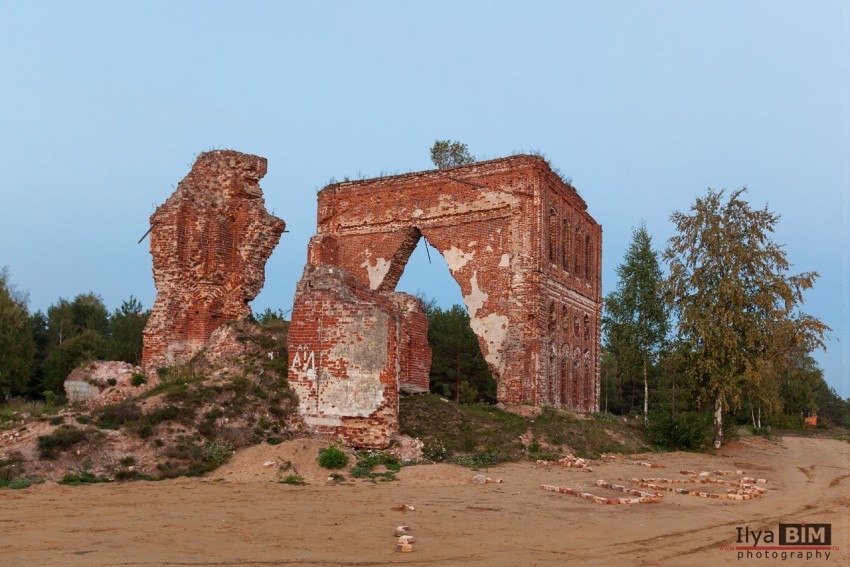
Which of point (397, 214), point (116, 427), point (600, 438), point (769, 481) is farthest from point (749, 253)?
point (116, 427)

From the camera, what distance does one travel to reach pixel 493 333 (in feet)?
68.7

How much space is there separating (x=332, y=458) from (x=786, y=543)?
5.83 metres

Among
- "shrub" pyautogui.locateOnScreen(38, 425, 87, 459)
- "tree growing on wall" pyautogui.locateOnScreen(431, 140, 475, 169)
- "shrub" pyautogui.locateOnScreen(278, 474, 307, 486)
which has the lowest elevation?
"shrub" pyautogui.locateOnScreen(278, 474, 307, 486)

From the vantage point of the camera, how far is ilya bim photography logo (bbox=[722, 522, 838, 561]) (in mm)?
6316

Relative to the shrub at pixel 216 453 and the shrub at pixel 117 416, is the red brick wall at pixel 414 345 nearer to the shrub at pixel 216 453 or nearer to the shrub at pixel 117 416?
the shrub at pixel 216 453

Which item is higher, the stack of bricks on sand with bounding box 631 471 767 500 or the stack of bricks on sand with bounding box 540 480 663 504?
the stack of bricks on sand with bounding box 540 480 663 504

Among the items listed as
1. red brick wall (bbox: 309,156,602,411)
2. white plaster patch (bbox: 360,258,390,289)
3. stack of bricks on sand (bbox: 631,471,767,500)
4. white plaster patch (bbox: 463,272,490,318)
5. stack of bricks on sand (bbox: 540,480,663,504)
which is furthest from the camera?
white plaster patch (bbox: 360,258,390,289)

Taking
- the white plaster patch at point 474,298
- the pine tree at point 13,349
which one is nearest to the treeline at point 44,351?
the pine tree at point 13,349

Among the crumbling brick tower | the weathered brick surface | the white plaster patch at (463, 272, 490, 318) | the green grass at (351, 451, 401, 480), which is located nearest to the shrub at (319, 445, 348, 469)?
the green grass at (351, 451, 401, 480)

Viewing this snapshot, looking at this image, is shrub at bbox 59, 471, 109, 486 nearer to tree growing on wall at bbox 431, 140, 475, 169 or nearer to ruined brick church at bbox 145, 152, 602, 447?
ruined brick church at bbox 145, 152, 602, 447

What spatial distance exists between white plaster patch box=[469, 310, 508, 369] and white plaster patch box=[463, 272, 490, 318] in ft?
1.26

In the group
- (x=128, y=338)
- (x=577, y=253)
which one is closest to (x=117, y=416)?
(x=577, y=253)

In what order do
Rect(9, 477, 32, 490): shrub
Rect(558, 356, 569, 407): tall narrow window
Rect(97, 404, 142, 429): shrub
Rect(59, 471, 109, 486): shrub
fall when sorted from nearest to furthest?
Rect(9, 477, 32, 490): shrub < Rect(59, 471, 109, 486): shrub < Rect(97, 404, 142, 429): shrub < Rect(558, 356, 569, 407): tall narrow window

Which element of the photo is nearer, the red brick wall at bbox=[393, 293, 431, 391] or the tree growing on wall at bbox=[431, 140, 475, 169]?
the red brick wall at bbox=[393, 293, 431, 391]
